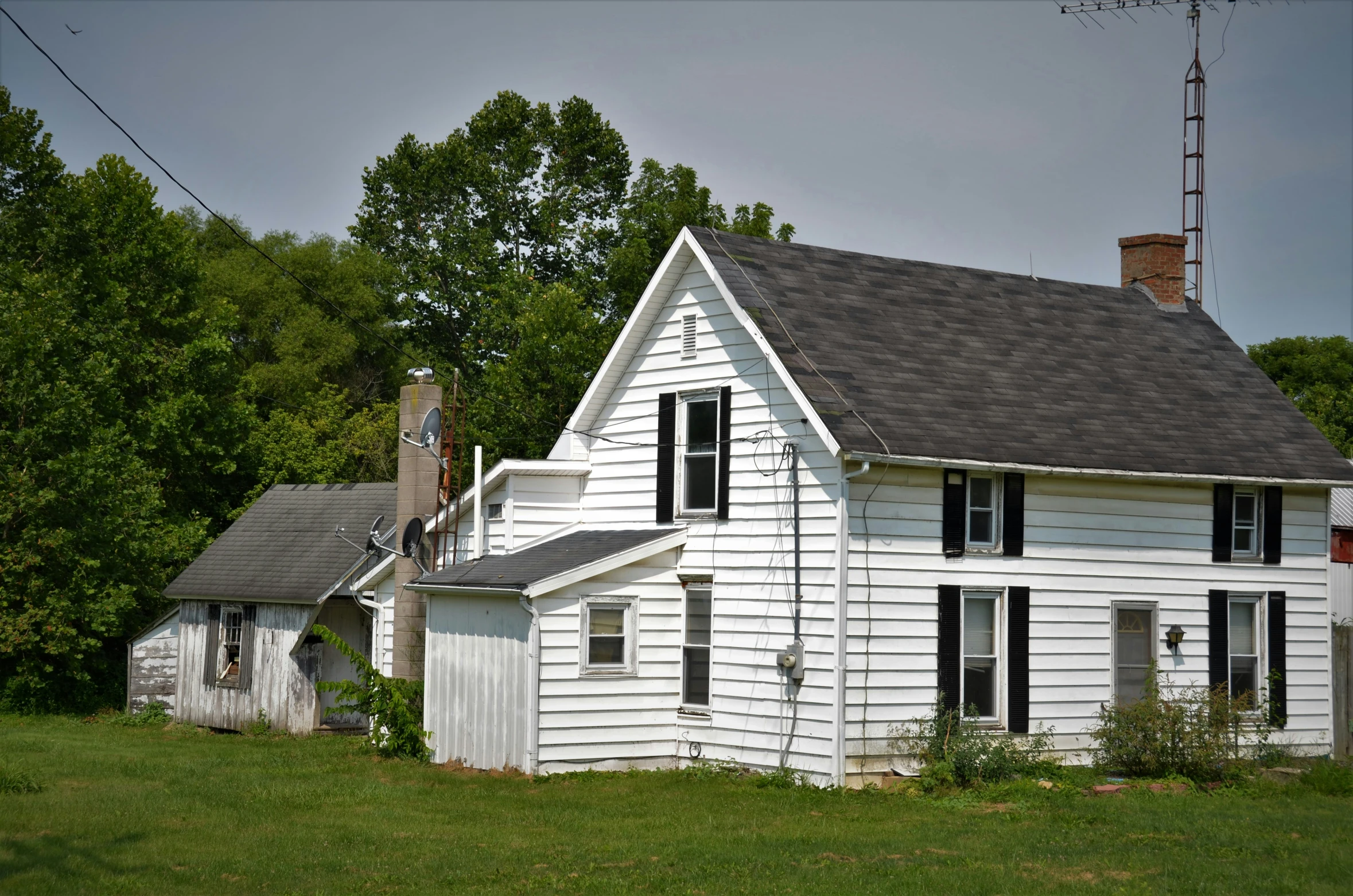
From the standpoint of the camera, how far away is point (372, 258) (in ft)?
166

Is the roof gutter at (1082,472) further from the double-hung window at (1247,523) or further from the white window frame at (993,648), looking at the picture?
the white window frame at (993,648)

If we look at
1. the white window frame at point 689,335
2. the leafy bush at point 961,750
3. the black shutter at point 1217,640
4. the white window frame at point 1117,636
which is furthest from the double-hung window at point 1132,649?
the white window frame at point 689,335

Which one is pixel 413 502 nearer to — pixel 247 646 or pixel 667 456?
pixel 667 456

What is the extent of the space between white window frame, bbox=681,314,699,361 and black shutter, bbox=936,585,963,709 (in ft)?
16.7

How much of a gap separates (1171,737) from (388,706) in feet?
36.9

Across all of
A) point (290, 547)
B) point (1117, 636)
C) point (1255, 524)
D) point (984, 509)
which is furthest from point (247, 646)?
point (1255, 524)

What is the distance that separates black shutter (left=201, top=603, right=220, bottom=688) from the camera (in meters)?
27.6

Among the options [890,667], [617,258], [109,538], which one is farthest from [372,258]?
[890,667]

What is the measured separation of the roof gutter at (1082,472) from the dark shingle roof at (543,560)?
3.78 metres

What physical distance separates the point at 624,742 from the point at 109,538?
16031 millimetres

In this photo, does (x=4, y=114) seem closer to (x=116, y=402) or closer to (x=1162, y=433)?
(x=116, y=402)

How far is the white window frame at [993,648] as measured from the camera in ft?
60.3

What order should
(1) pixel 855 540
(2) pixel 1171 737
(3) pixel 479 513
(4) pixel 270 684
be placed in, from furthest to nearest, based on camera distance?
(4) pixel 270 684
(3) pixel 479 513
(2) pixel 1171 737
(1) pixel 855 540

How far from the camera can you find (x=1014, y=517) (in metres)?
18.9
